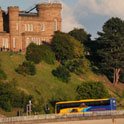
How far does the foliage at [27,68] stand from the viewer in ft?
366

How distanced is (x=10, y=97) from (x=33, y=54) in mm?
20006

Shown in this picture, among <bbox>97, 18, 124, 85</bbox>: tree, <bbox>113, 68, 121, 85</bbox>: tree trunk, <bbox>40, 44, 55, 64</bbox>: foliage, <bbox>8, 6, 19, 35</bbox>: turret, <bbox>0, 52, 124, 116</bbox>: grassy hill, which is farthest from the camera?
<bbox>113, 68, 121, 85</bbox>: tree trunk

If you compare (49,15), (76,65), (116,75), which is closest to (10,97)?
(76,65)

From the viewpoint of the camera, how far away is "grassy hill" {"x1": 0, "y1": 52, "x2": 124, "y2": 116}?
10656cm

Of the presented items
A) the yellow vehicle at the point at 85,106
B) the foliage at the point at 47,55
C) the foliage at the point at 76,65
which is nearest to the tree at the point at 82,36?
the foliage at the point at 76,65

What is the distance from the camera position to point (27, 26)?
423 ft

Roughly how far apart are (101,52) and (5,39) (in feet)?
70.4

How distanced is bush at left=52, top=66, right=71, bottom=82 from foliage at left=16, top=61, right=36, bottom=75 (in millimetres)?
5213

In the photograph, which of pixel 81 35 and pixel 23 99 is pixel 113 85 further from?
pixel 23 99

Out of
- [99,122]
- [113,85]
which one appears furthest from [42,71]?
[99,122]

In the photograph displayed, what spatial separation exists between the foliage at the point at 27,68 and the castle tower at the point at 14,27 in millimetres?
12426

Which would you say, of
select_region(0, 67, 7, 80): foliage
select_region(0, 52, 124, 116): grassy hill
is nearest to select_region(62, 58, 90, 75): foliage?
select_region(0, 52, 124, 116): grassy hill

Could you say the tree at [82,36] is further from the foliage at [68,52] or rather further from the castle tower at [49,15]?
the foliage at [68,52]

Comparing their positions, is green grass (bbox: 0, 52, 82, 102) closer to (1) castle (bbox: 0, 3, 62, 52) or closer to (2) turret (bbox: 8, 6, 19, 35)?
(1) castle (bbox: 0, 3, 62, 52)
